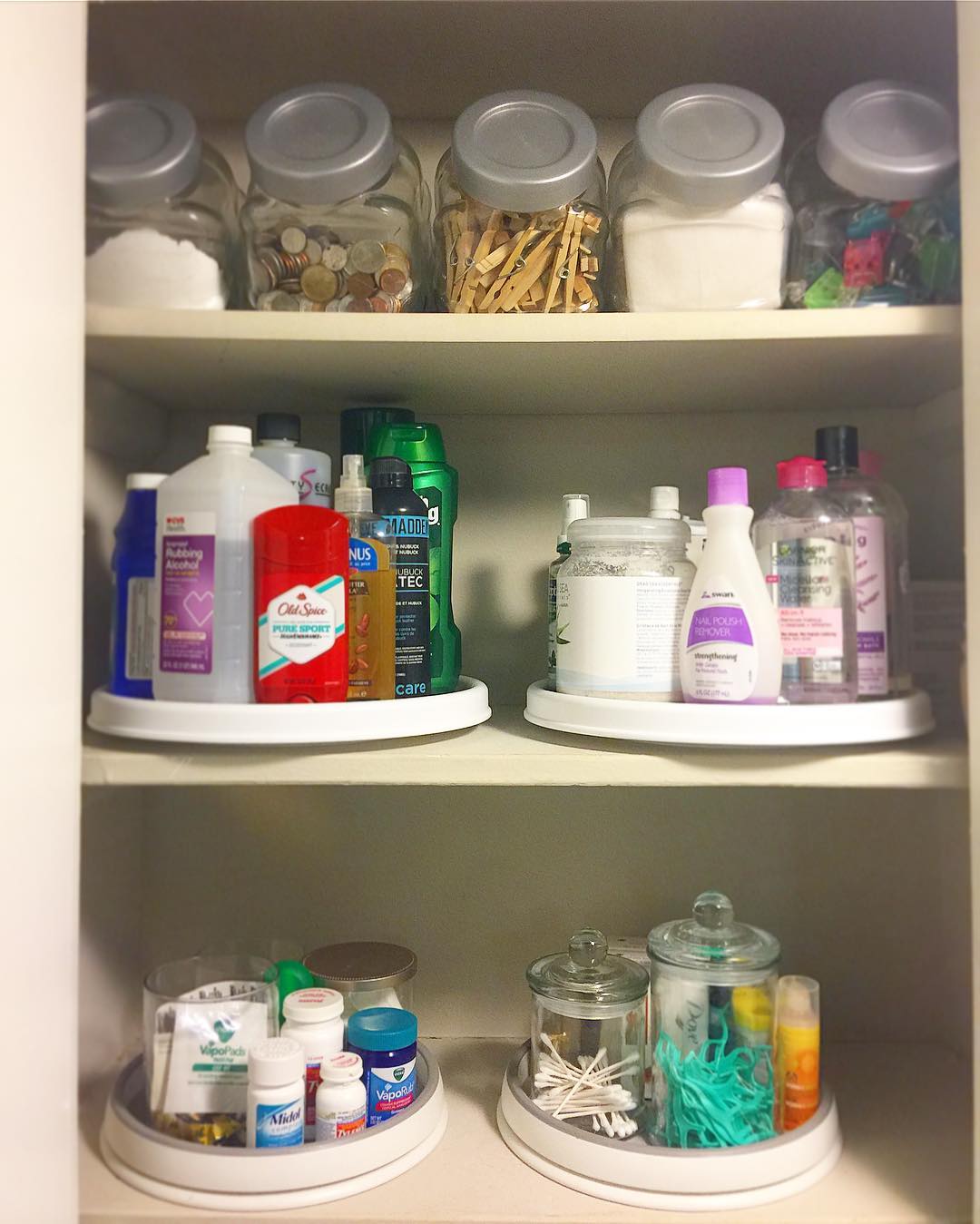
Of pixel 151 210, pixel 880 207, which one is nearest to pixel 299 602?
pixel 151 210

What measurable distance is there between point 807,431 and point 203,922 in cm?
76

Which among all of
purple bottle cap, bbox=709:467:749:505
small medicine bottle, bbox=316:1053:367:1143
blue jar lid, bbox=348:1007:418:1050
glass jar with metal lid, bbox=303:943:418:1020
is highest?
purple bottle cap, bbox=709:467:749:505

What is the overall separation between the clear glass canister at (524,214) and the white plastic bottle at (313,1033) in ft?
1.83

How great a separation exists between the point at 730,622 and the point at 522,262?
318 mm

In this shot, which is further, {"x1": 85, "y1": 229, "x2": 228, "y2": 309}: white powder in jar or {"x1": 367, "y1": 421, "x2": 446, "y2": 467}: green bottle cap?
{"x1": 367, "y1": 421, "x2": 446, "y2": 467}: green bottle cap

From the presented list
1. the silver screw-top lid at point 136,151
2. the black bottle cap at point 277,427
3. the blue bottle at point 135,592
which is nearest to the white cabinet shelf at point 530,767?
the blue bottle at point 135,592

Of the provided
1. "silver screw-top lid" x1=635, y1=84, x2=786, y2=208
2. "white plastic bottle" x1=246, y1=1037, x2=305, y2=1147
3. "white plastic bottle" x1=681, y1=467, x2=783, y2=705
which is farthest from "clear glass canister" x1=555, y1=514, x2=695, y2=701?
"white plastic bottle" x1=246, y1=1037, x2=305, y2=1147

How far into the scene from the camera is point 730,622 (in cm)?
70

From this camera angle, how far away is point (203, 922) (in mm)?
942

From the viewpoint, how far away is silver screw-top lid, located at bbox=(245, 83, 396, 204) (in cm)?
71

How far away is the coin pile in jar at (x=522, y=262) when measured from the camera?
73cm

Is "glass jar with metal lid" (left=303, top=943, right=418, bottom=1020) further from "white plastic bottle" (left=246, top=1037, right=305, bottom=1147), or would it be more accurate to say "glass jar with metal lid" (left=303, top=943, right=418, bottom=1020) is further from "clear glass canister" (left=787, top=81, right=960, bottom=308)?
"clear glass canister" (left=787, top=81, right=960, bottom=308)

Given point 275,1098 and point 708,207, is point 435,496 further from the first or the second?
point 275,1098

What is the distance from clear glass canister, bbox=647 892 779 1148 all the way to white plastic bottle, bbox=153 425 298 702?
16.5 inches
